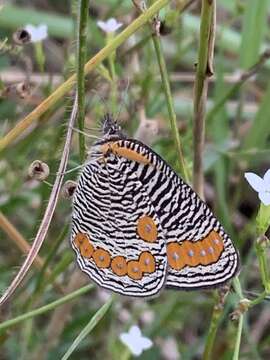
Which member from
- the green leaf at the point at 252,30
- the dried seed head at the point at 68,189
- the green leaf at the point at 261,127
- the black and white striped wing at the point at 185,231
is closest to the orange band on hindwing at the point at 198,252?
the black and white striped wing at the point at 185,231

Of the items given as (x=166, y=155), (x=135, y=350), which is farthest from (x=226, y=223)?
(x=135, y=350)

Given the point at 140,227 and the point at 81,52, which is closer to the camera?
the point at 81,52

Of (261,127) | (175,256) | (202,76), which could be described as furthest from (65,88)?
(261,127)

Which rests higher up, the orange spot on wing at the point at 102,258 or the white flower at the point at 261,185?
the white flower at the point at 261,185

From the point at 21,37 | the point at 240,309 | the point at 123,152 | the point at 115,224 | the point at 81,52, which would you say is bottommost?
the point at 240,309

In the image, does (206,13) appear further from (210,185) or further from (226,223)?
(210,185)

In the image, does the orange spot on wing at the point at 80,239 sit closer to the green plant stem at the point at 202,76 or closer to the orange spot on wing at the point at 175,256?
the orange spot on wing at the point at 175,256

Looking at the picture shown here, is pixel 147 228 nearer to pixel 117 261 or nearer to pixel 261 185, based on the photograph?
pixel 117 261
